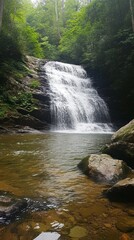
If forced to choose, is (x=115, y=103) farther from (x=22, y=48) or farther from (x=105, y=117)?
(x=22, y=48)

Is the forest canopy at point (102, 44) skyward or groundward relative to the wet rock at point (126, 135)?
skyward

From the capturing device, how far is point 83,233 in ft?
7.75

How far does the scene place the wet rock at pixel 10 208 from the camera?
Result: 2553 mm

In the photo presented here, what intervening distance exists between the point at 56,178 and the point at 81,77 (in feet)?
62.0

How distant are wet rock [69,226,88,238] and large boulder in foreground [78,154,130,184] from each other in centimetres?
177

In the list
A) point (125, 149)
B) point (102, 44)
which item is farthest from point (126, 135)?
point (102, 44)

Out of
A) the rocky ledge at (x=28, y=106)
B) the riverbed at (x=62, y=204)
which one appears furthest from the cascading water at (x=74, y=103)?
the riverbed at (x=62, y=204)

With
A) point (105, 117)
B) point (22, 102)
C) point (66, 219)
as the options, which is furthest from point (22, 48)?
point (66, 219)

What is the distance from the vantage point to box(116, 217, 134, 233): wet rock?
2.45 meters

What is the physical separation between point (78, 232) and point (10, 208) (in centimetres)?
79

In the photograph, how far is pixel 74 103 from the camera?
17672 mm

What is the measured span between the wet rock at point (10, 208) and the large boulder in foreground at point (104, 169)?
175 centimetres

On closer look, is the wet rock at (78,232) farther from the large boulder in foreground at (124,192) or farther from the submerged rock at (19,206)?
the large boulder in foreground at (124,192)

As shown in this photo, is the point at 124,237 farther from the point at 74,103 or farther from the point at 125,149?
the point at 74,103
